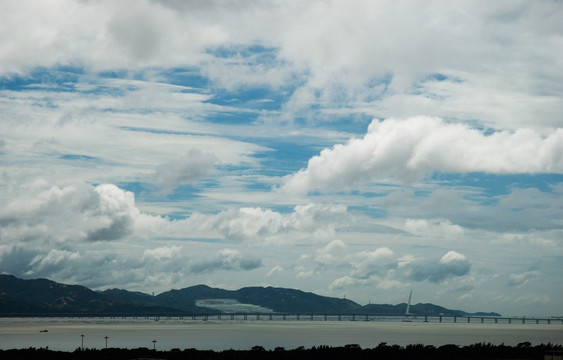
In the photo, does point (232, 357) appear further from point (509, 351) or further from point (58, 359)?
point (509, 351)

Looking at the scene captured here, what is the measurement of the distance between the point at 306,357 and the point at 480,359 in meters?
41.3

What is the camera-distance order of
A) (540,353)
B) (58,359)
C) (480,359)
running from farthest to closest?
(540,353), (480,359), (58,359)

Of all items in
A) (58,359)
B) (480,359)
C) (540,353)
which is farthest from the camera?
(540,353)

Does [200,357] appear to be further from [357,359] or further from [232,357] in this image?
[357,359]

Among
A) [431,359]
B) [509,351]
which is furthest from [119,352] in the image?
[509,351]

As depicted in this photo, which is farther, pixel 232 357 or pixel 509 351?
pixel 509 351

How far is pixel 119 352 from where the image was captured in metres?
154

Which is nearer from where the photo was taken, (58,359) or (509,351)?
(58,359)

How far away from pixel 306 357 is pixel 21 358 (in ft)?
212

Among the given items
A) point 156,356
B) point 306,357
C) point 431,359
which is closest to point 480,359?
point 431,359

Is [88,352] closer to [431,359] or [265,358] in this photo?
[265,358]

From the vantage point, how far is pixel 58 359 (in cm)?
14250

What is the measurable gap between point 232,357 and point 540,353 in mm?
79313

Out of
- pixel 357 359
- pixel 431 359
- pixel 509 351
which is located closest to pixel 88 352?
pixel 357 359
